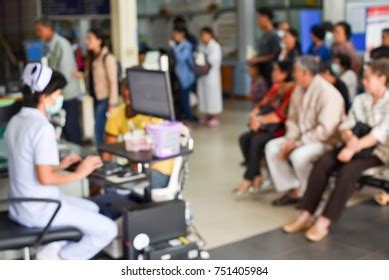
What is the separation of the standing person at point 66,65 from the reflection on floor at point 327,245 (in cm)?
276

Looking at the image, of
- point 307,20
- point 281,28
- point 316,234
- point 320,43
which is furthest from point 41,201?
point 307,20

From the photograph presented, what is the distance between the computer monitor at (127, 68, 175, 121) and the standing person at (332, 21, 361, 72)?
2797mm

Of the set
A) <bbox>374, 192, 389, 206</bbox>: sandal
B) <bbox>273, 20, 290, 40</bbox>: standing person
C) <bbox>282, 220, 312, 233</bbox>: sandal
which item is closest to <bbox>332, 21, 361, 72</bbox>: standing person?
<bbox>273, 20, 290, 40</bbox>: standing person

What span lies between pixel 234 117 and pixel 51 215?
5916 mm

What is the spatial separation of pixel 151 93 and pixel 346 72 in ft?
8.40

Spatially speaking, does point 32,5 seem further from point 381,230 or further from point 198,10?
point 381,230

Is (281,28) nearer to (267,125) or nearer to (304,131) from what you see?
(267,125)

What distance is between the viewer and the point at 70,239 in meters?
2.88

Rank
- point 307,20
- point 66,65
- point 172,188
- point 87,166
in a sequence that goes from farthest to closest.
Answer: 1. point 307,20
2. point 66,65
3. point 172,188
4. point 87,166

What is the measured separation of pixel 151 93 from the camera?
3430mm

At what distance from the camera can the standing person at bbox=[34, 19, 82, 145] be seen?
226 inches

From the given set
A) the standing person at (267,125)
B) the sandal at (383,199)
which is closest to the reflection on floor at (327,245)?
the sandal at (383,199)
